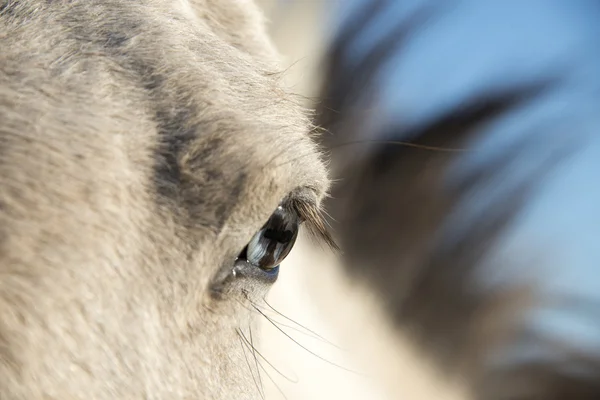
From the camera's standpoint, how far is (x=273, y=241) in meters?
0.71

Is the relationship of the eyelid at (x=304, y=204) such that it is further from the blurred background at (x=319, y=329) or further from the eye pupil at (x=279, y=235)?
the blurred background at (x=319, y=329)

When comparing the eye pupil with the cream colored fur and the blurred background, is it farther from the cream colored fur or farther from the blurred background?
the blurred background

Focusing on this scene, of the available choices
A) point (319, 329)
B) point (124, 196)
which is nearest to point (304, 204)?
point (124, 196)

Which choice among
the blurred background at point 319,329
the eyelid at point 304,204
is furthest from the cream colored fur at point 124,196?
the blurred background at point 319,329

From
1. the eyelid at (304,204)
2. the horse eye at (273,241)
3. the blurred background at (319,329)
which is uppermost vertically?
the eyelid at (304,204)

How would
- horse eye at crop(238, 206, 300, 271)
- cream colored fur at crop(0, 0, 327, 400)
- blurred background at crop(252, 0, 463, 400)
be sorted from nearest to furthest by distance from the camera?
1. cream colored fur at crop(0, 0, 327, 400)
2. horse eye at crop(238, 206, 300, 271)
3. blurred background at crop(252, 0, 463, 400)

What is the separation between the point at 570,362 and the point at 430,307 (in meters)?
0.32

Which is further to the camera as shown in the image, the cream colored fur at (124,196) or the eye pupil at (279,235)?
the eye pupil at (279,235)

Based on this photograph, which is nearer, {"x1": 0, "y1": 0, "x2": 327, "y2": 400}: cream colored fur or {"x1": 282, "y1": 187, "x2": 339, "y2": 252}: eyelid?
{"x1": 0, "y1": 0, "x2": 327, "y2": 400}: cream colored fur

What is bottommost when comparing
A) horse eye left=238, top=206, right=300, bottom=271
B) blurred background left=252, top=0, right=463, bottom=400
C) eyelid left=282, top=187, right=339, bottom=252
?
blurred background left=252, top=0, right=463, bottom=400

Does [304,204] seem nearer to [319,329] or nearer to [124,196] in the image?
[124,196]

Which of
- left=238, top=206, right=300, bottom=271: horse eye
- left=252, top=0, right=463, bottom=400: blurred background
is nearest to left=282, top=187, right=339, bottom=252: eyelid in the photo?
left=238, top=206, right=300, bottom=271: horse eye

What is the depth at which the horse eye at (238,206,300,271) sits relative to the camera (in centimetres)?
69

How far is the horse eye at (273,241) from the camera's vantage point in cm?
69
